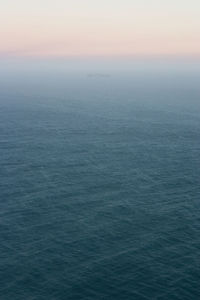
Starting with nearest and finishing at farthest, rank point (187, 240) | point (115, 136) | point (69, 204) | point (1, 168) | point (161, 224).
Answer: point (187, 240)
point (161, 224)
point (69, 204)
point (1, 168)
point (115, 136)

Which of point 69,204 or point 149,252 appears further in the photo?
point 69,204

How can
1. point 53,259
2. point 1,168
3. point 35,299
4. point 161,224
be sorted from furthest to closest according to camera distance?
point 1,168 < point 161,224 < point 53,259 < point 35,299

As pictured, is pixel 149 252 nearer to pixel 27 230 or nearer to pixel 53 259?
pixel 53 259

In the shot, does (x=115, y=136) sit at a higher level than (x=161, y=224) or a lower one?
higher

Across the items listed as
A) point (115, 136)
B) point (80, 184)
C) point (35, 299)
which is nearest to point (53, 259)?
point (35, 299)

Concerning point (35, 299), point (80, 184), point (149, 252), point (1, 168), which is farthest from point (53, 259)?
point (1, 168)

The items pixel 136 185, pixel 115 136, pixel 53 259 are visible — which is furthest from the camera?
pixel 115 136

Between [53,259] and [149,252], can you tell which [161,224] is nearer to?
[149,252]

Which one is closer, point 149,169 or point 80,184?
point 80,184

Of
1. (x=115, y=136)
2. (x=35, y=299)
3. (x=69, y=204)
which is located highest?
(x=115, y=136)
